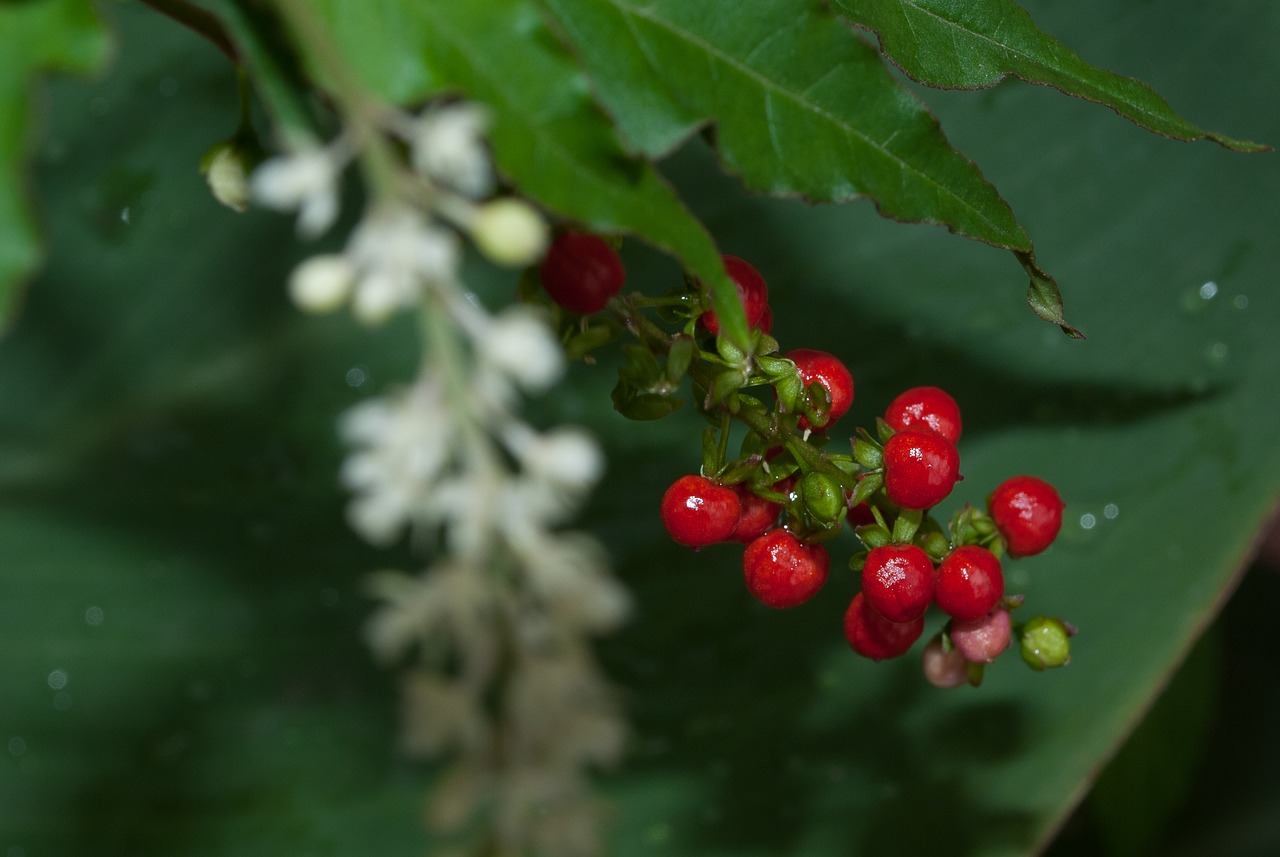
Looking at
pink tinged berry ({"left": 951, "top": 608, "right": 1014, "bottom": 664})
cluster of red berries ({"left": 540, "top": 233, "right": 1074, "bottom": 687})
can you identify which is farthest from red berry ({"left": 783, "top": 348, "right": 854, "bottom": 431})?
pink tinged berry ({"left": 951, "top": 608, "right": 1014, "bottom": 664})

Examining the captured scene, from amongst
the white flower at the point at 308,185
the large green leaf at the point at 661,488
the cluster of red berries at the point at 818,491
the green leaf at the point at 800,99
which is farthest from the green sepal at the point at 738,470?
the large green leaf at the point at 661,488

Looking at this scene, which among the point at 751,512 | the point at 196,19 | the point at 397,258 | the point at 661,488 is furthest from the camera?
the point at 661,488

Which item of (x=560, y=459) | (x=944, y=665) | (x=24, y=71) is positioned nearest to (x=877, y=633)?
(x=944, y=665)

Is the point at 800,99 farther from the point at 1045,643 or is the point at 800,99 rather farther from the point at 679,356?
the point at 1045,643

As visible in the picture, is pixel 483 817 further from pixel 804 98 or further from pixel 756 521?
pixel 804 98

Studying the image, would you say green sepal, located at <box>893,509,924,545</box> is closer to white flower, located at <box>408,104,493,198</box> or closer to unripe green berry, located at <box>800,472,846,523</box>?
unripe green berry, located at <box>800,472,846,523</box>
